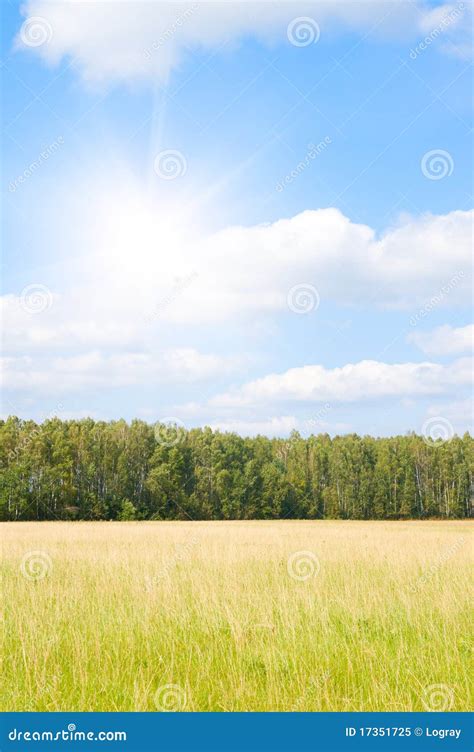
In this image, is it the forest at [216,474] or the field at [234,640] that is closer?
the field at [234,640]

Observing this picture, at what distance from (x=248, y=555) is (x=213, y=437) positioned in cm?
6505

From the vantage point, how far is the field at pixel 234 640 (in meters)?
5.93

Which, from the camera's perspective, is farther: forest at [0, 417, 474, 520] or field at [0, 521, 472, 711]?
forest at [0, 417, 474, 520]

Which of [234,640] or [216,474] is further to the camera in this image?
[216,474]

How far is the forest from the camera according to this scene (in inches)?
2484

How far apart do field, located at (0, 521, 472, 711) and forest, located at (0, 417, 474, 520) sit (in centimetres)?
4848

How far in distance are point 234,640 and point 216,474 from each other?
68.4 m

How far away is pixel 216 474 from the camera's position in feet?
247

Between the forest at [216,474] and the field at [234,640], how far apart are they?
48476 mm

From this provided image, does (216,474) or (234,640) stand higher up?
(216,474)

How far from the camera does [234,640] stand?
24.6ft

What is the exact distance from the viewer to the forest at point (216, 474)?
6309cm

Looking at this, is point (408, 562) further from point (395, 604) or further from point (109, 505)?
point (109, 505)

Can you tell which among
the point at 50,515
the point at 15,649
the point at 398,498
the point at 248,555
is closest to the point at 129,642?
the point at 15,649
